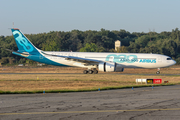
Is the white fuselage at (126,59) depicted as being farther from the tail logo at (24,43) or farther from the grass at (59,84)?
the grass at (59,84)

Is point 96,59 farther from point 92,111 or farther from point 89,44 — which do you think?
point 89,44

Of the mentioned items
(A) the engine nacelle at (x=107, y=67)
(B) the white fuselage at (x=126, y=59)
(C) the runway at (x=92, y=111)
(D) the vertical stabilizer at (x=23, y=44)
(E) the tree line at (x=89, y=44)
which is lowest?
(C) the runway at (x=92, y=111)

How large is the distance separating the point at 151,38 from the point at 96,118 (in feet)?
460

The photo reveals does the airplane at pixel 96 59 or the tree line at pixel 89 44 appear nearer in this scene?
the airplane at pixel 96 59

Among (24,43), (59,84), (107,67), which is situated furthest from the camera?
(24,43)

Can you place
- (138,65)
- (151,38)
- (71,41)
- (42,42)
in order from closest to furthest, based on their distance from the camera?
(138,65) → (42,42) → (71,41) → (151,38)

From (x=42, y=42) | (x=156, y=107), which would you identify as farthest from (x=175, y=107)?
(x=42, y=42)

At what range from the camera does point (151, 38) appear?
146 metres

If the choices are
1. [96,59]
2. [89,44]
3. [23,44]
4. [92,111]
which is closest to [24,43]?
[23,44]

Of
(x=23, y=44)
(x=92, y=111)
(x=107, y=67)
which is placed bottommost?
(x=92, y=111)

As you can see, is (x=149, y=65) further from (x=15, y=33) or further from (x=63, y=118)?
(x=63, y=118)

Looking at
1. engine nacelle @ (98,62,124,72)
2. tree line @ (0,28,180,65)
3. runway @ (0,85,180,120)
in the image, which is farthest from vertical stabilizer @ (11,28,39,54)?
tree line @ (0,28,180,65)

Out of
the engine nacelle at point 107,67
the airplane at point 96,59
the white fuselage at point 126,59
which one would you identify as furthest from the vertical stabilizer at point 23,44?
the engine nacelle at point 107,67

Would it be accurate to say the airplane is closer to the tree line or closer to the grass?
the grass
